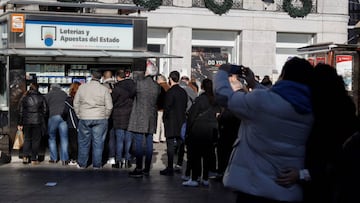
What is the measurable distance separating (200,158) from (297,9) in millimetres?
17966

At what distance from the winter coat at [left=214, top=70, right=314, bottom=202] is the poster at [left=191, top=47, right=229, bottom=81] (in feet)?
70.8

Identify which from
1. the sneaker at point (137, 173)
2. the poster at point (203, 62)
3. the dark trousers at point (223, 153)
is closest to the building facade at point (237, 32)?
the poster at point (203, 62)

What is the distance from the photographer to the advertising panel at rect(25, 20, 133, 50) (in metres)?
13.1

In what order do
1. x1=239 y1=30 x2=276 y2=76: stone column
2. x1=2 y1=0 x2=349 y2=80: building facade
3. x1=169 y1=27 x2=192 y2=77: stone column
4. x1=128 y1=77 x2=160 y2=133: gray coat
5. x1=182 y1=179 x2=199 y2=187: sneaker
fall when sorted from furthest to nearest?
x1=239 y1=30 x2=276 y2=76: stone column < x1=2 y1=0 x2=349 y2=80: building facade < x1=169 y1=27 x2=192 y2=77: stone column < x1=128 y1=77 x2=160 y2=133: gray coat < x1=182 y1=179 x2=199 y2=187: sneaker

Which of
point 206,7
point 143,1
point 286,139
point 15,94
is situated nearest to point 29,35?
point 15,94

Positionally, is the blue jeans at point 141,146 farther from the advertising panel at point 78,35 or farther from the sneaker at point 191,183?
the advertising panel at point 78,35

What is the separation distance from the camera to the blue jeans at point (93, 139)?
11.9m

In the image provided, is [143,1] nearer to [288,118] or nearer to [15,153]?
[15,153]

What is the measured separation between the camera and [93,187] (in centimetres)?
1005

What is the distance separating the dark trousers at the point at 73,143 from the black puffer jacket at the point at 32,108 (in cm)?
68

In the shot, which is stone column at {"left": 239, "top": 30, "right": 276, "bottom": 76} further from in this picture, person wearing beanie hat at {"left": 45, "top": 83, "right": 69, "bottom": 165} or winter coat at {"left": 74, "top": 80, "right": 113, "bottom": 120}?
winter coat at {"left": 74, "top": 80, "right": 113, "bottom": 120}

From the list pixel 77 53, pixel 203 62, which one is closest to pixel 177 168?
pixel 77 53

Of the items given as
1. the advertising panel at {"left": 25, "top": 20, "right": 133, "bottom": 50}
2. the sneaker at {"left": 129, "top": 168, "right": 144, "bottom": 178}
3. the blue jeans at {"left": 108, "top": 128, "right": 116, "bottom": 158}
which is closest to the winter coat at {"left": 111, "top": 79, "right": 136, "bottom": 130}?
the blue jeans at {"left": 108, "top": 128, "right": 116, "bottom": 158}

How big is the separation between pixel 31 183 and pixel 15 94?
3133mm
